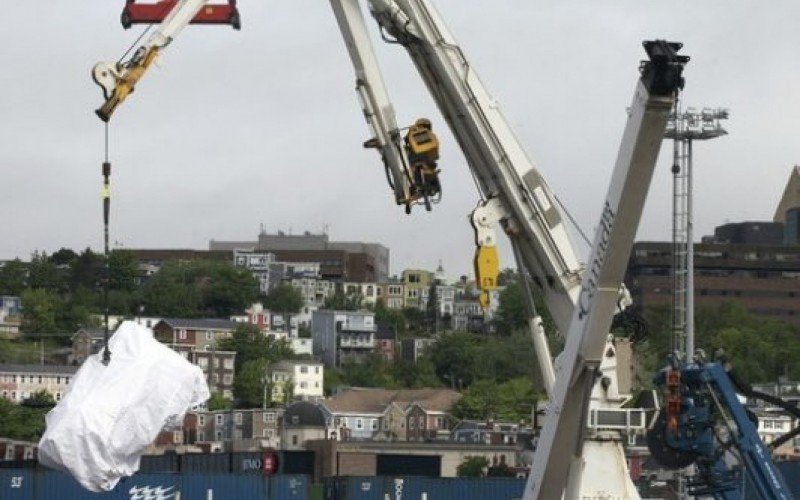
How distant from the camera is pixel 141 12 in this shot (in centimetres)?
4166

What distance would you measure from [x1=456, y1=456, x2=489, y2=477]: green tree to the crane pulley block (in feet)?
324

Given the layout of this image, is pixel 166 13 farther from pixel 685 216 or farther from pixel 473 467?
pixel 473 467

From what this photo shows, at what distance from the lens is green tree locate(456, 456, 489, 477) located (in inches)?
5546

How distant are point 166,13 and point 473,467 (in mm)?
102620

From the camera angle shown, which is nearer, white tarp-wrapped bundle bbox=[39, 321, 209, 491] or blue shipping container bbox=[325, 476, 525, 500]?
white tarp-wrapped bundle bbox=[39, 321, 209, 491]

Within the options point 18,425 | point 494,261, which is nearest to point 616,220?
point 494,261

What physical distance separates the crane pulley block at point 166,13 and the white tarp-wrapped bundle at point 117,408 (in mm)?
5903

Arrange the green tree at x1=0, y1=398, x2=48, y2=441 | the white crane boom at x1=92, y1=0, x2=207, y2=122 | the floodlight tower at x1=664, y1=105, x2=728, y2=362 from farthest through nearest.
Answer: the green tree at x1=0, y1=398, x2=48, y2=441 → the floodlight tower at x1=664, y1=105, x2=728, y2=362 → the white crane boom at x1=92, y1=0, x2=207, y2=122

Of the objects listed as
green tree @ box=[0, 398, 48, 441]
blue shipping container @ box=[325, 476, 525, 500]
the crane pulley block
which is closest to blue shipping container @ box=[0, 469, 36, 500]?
blue shipping container @ box=[325, 476, 525, 500]

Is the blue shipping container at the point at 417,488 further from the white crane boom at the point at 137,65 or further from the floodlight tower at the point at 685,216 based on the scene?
the white crane boom at the point at 137,65

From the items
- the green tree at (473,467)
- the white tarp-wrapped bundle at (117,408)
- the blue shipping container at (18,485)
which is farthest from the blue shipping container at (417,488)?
the green tree at (473,467)

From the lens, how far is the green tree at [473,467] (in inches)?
5546

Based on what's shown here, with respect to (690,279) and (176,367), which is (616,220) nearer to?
(176,367)

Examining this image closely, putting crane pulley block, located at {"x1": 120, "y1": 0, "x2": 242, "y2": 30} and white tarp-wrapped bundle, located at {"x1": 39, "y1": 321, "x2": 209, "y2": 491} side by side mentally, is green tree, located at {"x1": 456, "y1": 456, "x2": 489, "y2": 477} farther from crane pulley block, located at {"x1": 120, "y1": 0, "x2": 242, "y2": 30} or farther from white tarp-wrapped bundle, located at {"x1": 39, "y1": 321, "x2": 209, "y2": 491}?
crane pulley block, located at {"x1": 120, "y1": 0, "x2": 242, "y2": 30}
